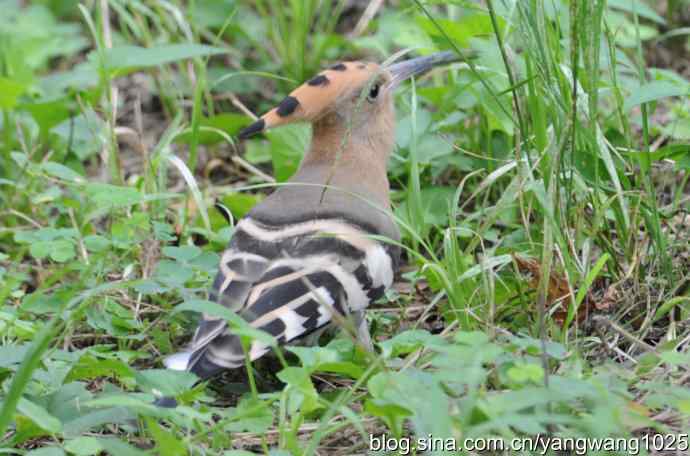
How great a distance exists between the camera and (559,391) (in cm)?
229

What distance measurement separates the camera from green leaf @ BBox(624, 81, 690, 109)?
3.06m

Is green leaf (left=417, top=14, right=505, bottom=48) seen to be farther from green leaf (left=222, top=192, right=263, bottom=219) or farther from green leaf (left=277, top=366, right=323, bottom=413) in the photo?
green leaf (left=277, top=366, right=323, bottom=413)

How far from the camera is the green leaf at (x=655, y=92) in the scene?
3.06 metres

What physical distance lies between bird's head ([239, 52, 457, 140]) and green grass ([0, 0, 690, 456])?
0.40 feet

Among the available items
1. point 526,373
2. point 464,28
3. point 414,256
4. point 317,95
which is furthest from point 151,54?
point 526,373

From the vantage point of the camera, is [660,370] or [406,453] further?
[660,370]

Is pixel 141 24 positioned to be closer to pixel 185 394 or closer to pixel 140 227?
pixel 140 227

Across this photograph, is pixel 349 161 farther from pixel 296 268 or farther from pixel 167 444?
pixel 167 444

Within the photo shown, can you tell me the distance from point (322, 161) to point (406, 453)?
4.38 feet

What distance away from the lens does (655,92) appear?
3.07 meters

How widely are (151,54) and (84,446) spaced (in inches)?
79.6

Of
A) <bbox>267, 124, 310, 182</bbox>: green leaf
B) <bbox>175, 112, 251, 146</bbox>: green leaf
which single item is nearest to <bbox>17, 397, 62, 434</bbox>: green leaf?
<bbox>267, 124, 310, 182</bbox>: green leaf

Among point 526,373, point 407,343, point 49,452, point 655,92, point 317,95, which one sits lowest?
point 49,452

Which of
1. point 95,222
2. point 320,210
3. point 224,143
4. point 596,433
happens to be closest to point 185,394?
point 320,210
